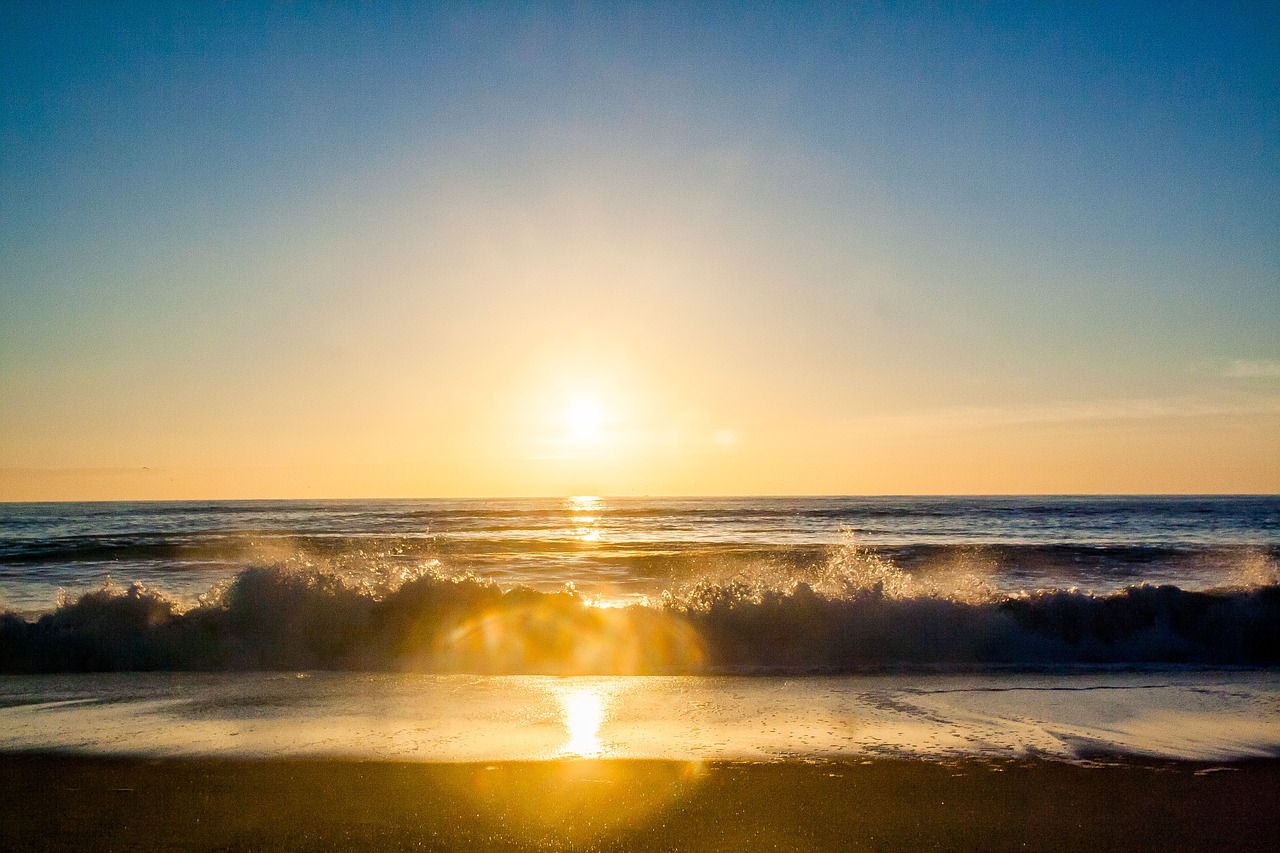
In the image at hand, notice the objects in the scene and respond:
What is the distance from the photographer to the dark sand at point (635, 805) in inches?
190

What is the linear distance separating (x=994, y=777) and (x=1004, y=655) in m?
6.41

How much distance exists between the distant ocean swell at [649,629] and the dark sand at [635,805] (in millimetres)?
4602

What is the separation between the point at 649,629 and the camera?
12117mm

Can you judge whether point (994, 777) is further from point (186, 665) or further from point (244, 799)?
point (186, 665)

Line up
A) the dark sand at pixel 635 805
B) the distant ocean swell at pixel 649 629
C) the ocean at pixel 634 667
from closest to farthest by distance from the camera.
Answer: the dark sand at pixel 635 805 → the ocean at pixel 634 667 → the distant ocean swell at pixel 649 629

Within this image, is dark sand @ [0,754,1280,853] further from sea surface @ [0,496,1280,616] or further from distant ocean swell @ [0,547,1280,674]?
sea surface @ [0,496,1280,616]

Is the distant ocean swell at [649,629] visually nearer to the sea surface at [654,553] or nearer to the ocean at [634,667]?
the ocean at [634,667]

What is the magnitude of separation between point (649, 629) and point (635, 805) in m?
6.83

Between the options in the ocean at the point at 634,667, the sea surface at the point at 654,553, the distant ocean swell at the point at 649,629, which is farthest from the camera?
the sea surface at the point at 654,553

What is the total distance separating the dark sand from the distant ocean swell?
181 inches

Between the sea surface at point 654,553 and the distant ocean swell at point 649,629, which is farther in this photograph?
the sea surface at point 654,553

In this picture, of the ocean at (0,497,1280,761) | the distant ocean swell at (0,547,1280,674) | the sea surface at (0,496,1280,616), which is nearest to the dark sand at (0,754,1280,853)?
the ocean at (0,497,1280,761)

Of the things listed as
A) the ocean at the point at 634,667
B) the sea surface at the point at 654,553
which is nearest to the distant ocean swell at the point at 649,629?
the ocean at the point at 634,667

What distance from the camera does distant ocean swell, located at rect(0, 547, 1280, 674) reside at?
11234 mm
